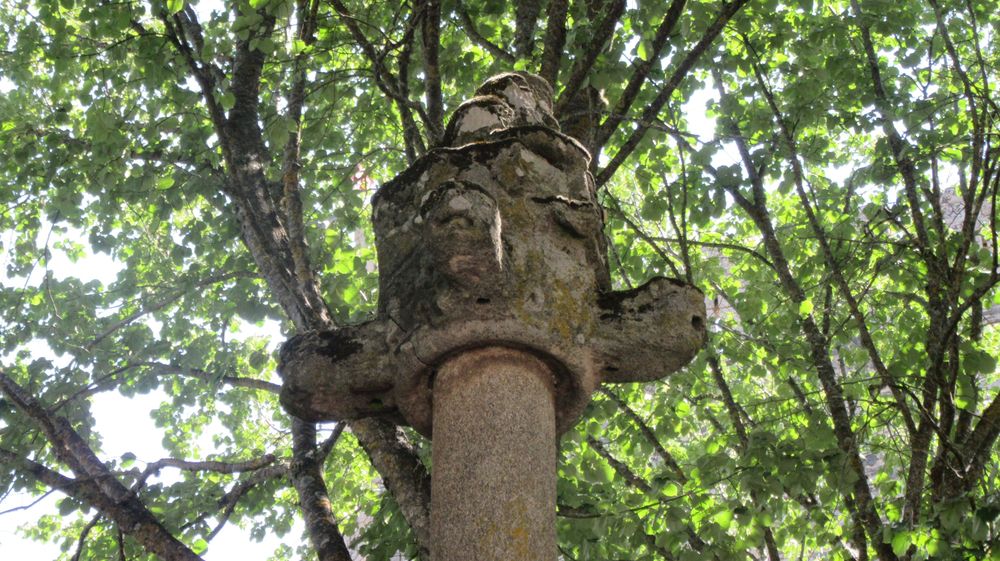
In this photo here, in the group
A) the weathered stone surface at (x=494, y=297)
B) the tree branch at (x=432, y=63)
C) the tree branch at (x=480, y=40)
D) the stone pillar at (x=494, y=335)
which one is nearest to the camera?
the stone pillar at (x=494, y=335)

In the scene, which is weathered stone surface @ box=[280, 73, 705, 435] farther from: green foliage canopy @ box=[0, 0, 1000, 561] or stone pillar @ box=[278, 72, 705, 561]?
green foliage canopy @ box=[0, 0, 1000, 561]

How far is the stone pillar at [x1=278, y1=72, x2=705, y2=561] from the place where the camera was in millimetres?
2562

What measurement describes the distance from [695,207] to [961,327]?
2.13 m

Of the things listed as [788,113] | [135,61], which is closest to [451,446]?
[135,61]

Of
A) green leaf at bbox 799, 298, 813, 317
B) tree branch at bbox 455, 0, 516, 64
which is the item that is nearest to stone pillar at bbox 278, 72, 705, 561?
tree branch at bbox 455, 0, 516, 64

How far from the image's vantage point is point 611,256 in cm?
718

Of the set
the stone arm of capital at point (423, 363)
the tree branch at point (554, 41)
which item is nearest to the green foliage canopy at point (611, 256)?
the tree branch at point (554, 41)

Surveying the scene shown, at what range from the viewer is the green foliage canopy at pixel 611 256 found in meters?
4.51

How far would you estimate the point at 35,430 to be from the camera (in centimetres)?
639

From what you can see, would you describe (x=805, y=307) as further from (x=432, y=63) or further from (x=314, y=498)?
(x=314, y=498)

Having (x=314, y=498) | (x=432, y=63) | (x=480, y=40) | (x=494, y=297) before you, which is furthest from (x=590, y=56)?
(x=314, y=498)

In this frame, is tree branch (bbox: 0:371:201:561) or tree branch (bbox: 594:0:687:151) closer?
A: tree branch (bbox: 594:0:687:151)

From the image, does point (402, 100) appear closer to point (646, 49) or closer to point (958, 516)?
point (646, 49)

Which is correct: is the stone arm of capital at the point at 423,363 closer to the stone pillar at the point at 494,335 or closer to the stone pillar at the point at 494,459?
the stone pillar at the point at 494,335
